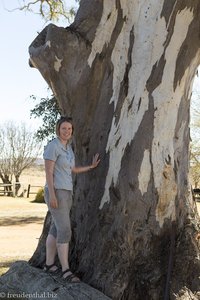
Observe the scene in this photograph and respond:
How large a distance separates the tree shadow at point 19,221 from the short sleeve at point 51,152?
1256 centimetres

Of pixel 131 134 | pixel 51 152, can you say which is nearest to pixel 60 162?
pixel 51 152

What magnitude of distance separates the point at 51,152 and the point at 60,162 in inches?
6.1

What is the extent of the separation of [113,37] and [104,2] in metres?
0.44

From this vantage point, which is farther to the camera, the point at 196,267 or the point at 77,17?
the point at 77,17

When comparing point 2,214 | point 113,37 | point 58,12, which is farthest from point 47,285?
point 2,214

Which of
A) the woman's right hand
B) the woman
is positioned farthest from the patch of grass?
the woman's right hand

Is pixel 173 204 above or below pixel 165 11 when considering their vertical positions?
below

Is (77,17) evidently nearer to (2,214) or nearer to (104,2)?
(104,2)

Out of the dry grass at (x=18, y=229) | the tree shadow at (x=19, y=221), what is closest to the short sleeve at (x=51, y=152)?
the dry grass at (x=18, y=229)

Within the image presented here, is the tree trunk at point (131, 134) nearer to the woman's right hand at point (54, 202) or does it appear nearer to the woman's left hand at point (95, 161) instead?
the woman's left hand at point (95, 161)

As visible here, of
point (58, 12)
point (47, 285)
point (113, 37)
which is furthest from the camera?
point (58, 12)

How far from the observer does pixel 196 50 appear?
5793 mm

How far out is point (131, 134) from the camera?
18.3 ft

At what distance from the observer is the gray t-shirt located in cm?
517
